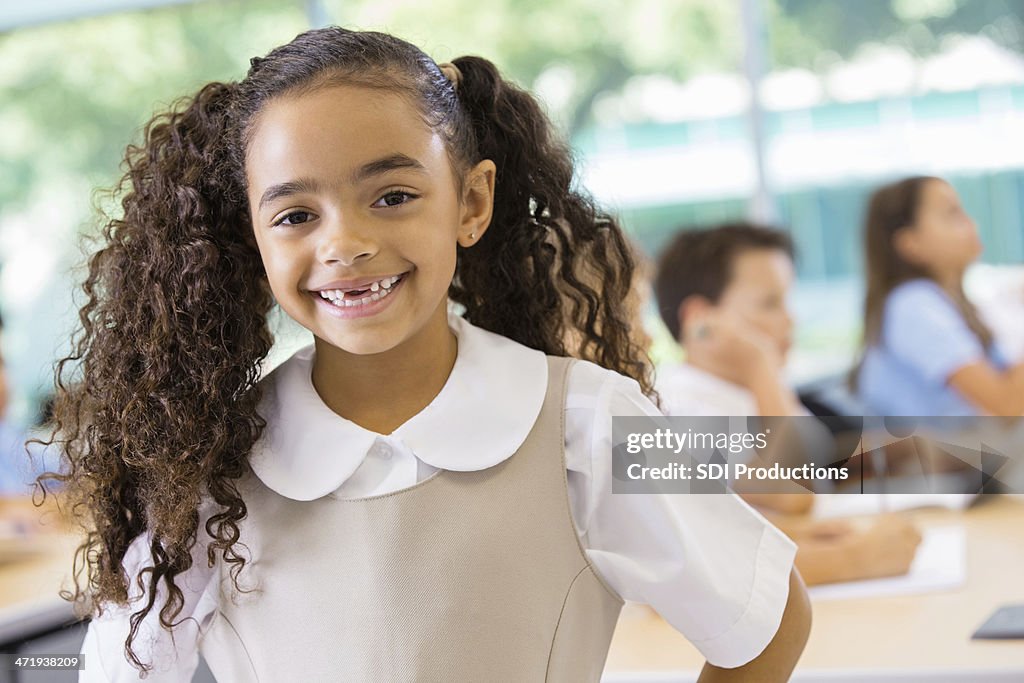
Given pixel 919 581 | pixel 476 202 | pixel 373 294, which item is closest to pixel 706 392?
pixel 919 581

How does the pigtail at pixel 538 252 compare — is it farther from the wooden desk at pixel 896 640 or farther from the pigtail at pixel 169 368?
the wooden desk at pixel 896 640

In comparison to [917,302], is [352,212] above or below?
below

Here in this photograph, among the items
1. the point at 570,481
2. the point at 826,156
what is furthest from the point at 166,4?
the point at 570,481

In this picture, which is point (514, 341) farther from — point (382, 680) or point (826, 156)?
point (826, 156)

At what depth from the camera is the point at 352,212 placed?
1.00 metres

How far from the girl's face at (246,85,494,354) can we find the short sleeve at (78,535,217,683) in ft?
0.87

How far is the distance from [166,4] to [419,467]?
382 cm

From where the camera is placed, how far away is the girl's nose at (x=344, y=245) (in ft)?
3.23

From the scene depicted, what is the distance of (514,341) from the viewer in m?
1.19

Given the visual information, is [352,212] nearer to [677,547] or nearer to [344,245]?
[344,245]

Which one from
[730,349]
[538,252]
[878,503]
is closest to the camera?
[538,252]

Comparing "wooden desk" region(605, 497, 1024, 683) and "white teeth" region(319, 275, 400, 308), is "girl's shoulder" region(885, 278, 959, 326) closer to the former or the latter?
"wooden desk" region(605, 497, 1024, 683)

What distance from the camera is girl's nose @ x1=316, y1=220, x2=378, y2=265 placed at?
3.23ft

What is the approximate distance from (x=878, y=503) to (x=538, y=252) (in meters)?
1.10
